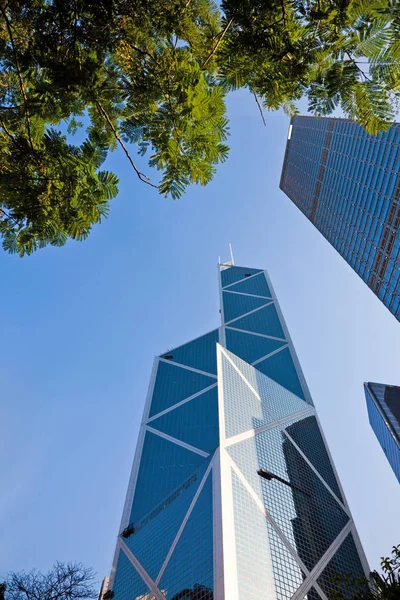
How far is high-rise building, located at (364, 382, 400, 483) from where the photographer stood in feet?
229

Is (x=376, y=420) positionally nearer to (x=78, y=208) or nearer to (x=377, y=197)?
(x=377, y=197)

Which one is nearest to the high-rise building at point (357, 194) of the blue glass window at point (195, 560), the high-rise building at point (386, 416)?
the high-rise building at point (386, 416)

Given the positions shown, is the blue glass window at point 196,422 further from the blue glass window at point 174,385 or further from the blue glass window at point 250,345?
the blue glass window at point 250,345

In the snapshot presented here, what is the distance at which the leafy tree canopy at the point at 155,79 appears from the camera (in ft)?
13.1

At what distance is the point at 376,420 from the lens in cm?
7888

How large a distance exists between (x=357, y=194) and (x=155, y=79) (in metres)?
59.2

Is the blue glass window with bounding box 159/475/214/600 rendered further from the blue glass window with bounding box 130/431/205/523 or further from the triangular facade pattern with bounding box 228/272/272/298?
the triangular facade pattern with bounding box 228/272/272/298

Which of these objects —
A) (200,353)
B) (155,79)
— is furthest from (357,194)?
(155,79)

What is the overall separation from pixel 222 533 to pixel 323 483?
19.1 m

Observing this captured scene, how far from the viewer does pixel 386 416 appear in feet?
235

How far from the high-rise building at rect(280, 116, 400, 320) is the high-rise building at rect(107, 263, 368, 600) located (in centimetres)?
2397

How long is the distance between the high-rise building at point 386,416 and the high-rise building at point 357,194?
35.5m

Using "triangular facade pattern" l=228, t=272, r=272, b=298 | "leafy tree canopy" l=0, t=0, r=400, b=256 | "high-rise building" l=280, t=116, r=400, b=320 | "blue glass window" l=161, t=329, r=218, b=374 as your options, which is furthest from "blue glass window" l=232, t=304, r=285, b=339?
"leafy tree canopy" l=0, t=0, r=400, b=256

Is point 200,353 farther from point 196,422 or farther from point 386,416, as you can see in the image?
point 386,416
